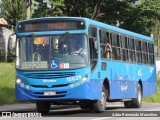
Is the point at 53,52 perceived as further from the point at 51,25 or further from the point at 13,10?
the point at 13,10

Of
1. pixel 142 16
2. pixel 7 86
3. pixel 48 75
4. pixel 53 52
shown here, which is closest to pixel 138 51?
pixel 7 86

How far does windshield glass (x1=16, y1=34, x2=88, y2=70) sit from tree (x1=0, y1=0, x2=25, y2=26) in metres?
26.0

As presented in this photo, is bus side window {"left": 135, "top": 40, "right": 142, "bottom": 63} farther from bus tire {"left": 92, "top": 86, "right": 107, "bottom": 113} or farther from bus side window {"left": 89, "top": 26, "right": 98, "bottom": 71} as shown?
bus side window {"left": 89, "top": 26, "right": 98, "bottom": 71}

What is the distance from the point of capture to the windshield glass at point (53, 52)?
1644cm

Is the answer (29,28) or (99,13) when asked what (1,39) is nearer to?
(99,13)

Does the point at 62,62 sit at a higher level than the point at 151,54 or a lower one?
lower

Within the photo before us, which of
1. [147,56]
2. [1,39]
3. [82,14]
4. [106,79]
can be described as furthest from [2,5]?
[106,79]

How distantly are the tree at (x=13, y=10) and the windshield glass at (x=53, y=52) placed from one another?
2600 centimetres

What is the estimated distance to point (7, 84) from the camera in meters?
26.5

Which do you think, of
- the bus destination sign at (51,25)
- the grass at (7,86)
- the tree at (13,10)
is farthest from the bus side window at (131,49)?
the tree at (13,10)

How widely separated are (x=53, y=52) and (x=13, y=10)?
2758 cm

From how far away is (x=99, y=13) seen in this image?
42.1 metres

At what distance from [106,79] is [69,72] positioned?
243 cm

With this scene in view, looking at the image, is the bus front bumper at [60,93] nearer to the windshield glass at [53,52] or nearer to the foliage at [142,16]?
the windshield glass at [53,52]
